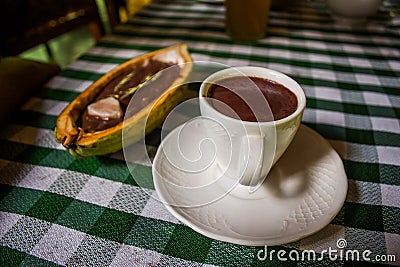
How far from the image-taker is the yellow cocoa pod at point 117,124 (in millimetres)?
458

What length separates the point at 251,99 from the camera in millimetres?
419

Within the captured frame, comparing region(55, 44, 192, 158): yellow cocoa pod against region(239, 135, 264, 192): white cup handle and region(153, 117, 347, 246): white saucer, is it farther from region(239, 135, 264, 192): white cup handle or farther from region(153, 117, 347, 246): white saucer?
region(239, 135, 264, 192): white cup handle

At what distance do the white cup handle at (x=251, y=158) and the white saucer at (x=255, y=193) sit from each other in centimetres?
3

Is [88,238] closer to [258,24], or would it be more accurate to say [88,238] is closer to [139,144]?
[139,144]

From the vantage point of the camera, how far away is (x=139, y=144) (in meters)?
0.53

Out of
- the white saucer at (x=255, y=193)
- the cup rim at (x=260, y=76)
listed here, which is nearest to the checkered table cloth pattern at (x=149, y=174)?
the white saucer at (x=255, y=193)

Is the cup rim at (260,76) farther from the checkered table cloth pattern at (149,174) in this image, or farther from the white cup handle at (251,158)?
the checkered table cloth pattern at (149,174)

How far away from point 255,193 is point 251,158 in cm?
6

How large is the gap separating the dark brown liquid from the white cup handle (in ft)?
0.09

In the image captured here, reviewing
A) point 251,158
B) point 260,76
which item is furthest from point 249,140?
point 260,76

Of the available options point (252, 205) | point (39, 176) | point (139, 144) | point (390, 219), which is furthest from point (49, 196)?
point (390, 219)

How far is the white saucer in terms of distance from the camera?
37 cm

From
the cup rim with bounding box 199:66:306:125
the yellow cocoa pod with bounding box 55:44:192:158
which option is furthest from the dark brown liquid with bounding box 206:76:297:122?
the yellow cocoa pod with bounding box 55:44:192:158

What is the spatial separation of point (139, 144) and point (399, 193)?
15.0 inches
